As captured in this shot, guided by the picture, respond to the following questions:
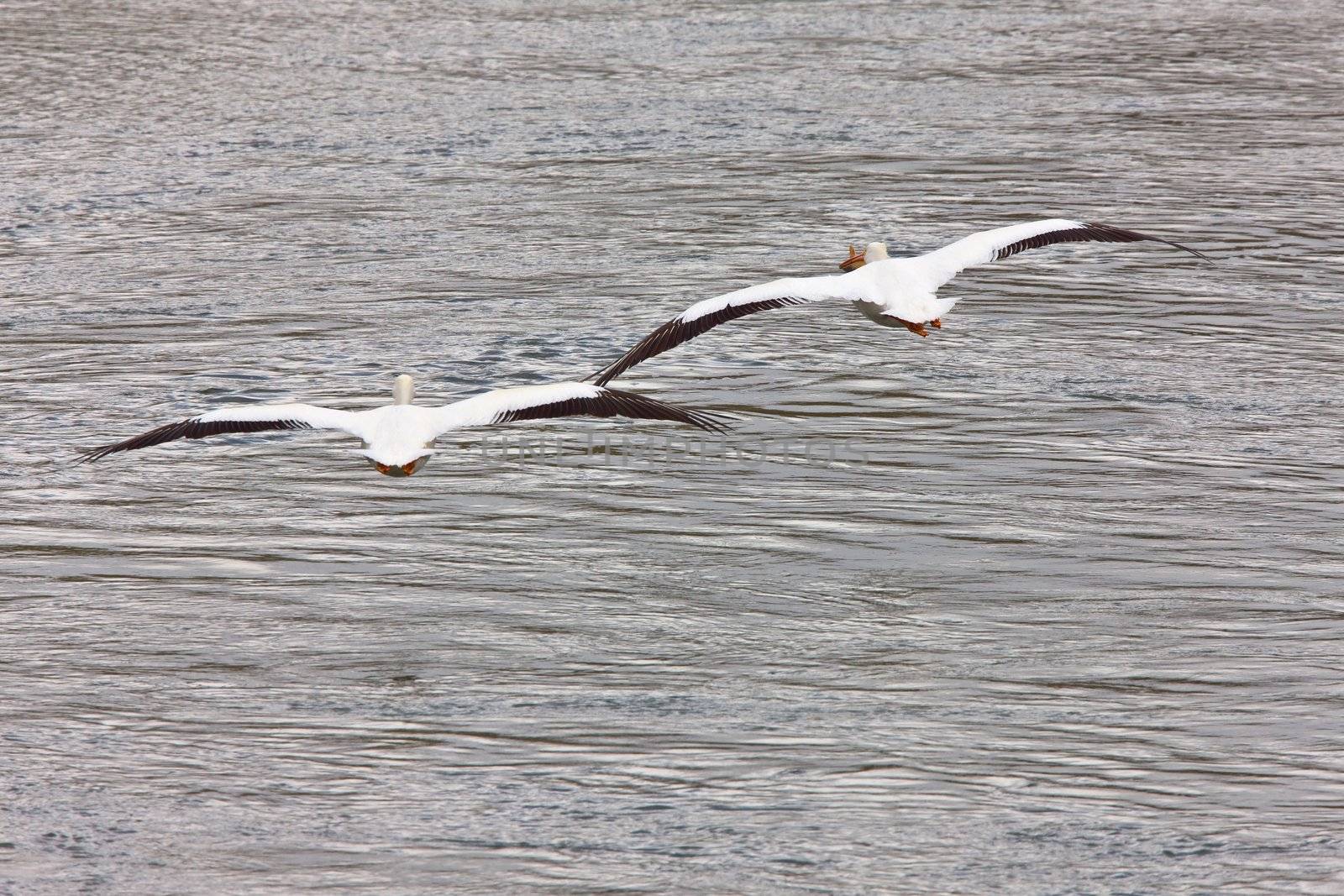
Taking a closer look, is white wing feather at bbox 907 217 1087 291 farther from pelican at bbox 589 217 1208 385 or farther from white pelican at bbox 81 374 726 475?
white pelican at bbox 81 374 726 475

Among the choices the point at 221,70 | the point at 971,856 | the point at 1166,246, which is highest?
the point at 221,70

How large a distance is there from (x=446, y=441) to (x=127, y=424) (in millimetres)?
1551

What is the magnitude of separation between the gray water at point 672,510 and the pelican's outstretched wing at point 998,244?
720 millimetres

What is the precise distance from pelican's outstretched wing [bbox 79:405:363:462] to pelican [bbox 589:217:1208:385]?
1.26 metres

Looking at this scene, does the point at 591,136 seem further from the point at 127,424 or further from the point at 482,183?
the point at 127,424

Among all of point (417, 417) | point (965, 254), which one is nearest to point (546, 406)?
point (417, 417)

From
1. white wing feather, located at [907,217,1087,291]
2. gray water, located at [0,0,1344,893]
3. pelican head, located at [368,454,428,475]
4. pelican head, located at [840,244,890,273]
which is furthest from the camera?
pelican head, located at [840,244,890,273]

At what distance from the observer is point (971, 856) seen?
19.7 ft

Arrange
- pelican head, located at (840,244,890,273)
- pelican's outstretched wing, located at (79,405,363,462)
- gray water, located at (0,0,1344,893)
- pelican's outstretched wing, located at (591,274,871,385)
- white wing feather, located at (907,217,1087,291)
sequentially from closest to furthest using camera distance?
1. gray water, located at (0,0,1344,893)
2. pelican's outstretched wing, located at (79,405,363,462)
3. pelican's outstretched wing, located at (591,274,871,385)
4. white wing feather, located at (907,217,1087,291)
5. pelican head, located at (840,244,890,273)

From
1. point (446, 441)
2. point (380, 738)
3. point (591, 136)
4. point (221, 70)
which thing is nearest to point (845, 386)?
point (446, 441)

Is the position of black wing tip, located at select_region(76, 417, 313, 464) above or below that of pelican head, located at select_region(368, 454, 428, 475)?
above

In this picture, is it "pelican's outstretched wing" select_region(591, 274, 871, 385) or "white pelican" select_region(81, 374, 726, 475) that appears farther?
"pelican's outstretched wing" select_region(591, 274, 871, 385)

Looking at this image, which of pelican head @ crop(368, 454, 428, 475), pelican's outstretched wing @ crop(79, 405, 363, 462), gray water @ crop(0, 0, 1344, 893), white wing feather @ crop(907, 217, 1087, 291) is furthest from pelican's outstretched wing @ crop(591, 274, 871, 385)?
pelican's outstretched wing @ crop(79, 405, 363, 462)

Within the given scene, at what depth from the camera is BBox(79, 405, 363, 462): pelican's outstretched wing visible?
8.18 metres
